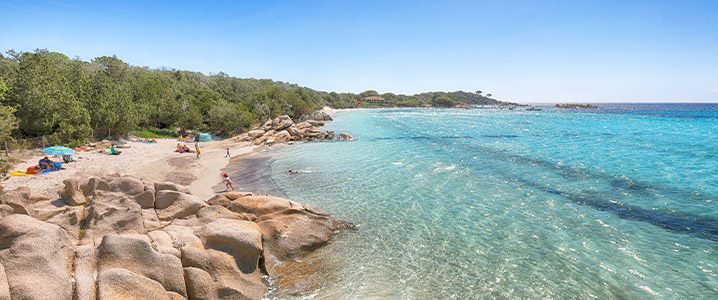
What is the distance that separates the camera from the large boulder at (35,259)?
24.5 feet

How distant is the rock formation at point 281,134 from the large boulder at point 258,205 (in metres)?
31.4

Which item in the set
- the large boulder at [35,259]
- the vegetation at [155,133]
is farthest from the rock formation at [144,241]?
the vegetation at [155,133]

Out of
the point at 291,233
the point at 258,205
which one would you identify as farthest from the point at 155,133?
the point at 291,233

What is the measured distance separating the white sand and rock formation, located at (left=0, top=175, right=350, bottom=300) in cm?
637

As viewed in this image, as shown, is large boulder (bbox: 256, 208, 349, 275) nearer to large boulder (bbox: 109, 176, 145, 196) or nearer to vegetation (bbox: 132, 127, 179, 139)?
large boulder (bbox: 109, 176, 145, 196)

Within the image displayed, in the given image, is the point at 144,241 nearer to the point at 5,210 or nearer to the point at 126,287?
the point at 126,287

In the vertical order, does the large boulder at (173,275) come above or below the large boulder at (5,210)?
below

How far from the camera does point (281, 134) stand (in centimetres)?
4969

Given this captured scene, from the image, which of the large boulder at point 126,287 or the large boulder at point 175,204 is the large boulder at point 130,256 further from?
the large boulder at point 175,204

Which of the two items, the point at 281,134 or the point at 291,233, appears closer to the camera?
the point at 291,233

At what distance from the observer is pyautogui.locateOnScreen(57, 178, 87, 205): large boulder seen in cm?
1307

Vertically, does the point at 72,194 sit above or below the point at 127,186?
below

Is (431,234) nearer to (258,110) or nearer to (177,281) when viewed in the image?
(177,281)

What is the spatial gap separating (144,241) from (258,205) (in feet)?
18.6
